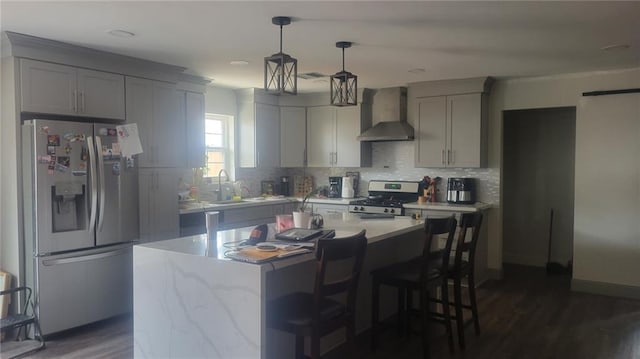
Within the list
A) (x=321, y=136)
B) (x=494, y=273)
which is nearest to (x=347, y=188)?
(x=321, y=136)

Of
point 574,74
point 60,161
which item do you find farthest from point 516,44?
point 60,161

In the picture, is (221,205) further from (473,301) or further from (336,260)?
(336,260)

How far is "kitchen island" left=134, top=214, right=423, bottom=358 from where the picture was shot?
7.54 feet

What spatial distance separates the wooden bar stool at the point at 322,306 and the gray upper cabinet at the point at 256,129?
3.73 metres

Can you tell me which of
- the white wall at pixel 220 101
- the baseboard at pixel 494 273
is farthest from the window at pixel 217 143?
the baseboard at pixel 494 273

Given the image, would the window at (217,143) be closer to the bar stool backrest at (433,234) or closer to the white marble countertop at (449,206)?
the white marble countertop at (449,206)

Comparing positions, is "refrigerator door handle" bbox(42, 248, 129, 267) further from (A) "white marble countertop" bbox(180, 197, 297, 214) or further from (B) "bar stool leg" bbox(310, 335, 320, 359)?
(B) "bar stool leg" bbox(310, 335, 320, 359)

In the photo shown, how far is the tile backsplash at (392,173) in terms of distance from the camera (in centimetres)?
564

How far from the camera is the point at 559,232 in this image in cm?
625

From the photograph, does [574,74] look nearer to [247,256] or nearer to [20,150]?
[247,256]

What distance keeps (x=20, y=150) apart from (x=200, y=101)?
190 cm

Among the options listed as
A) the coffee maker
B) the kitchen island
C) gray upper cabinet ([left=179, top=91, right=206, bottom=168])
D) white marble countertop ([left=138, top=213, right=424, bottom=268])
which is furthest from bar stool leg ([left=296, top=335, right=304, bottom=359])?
the coffee maker

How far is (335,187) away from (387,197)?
0.77 m

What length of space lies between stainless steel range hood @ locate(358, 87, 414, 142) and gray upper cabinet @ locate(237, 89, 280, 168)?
121cm
